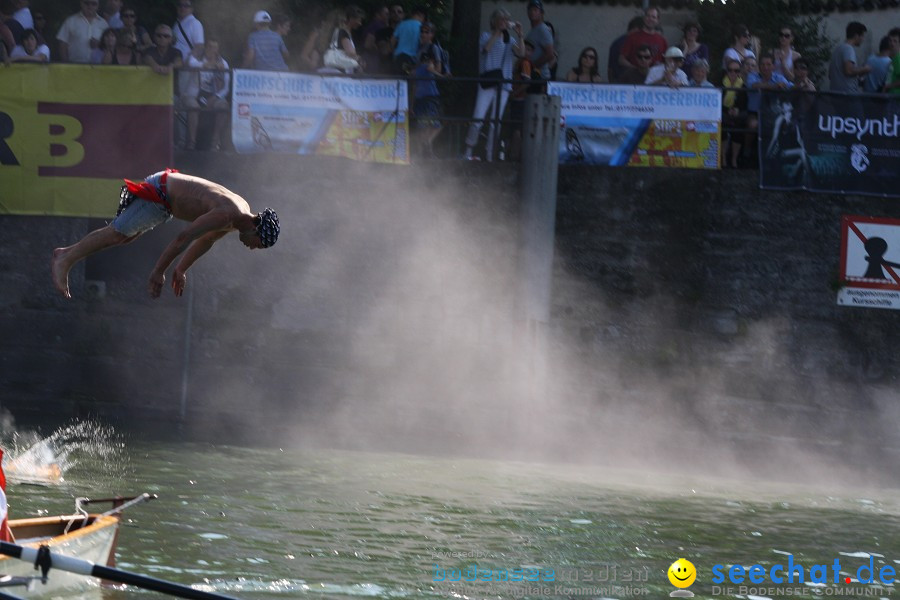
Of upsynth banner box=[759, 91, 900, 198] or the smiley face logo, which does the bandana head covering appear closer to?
the smiley face logo

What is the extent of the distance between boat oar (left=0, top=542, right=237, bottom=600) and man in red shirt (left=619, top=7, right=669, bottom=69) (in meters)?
12.3

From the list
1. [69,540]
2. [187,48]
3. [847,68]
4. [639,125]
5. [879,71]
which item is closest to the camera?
[69,540]

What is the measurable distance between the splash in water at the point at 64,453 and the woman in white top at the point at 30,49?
16.3 feet

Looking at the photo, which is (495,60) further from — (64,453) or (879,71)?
(64,453)

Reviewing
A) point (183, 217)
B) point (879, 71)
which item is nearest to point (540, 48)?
point (879, 71)

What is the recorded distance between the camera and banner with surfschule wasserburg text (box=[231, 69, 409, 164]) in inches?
712

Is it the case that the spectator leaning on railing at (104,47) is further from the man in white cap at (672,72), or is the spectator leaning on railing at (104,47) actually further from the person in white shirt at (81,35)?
the man in white cap at (672,72)

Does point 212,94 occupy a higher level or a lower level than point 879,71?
lower

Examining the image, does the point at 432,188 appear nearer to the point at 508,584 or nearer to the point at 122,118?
the point at 122,118

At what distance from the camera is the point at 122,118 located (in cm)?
1841

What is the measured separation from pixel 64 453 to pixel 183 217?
19.3ft

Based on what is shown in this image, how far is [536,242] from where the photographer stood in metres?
18.5

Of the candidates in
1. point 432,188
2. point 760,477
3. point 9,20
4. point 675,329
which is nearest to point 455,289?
point 432,188

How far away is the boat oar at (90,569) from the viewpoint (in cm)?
841
